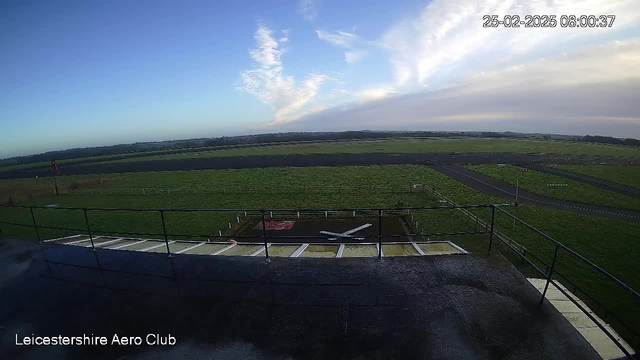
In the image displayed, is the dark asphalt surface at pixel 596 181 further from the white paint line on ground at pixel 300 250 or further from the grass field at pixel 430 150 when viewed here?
the white paint line on ground at pixel 300 250

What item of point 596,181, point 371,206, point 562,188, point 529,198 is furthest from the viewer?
point 596,181

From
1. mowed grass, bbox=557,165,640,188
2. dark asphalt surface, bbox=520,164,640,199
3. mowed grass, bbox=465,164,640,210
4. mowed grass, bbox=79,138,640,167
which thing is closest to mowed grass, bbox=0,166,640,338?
mowed grass, bbox=465,164,640,210

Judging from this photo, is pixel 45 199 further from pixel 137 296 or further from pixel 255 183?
pixel 137 296

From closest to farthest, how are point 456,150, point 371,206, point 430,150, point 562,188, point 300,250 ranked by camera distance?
point 300,250
point 371,206
point 562,188
point 456,150
point 430,150

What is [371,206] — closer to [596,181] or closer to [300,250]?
[300,250]

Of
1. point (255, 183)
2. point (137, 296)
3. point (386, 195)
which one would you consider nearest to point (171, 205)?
point (255, 183)

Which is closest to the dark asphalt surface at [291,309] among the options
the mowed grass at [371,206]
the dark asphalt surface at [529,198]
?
the mowed grass at [371,206]

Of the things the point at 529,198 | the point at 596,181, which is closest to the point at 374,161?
the point at 529,198
